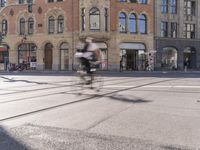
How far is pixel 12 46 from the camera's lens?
52.5 m

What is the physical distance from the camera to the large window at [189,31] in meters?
53.4

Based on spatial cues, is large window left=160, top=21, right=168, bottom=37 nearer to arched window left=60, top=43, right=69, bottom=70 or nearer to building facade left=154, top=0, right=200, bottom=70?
building facade left=154, top=0, right=200, bottom=70

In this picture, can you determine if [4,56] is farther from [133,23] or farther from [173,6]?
[173,6]

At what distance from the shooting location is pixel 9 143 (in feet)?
19.2

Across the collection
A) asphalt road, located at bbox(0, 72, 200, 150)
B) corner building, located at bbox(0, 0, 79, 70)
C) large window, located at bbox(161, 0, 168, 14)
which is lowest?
asphalt road, located at bbox(0, 72, 200, 150)

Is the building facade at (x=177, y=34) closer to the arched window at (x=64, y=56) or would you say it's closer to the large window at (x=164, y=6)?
the large window at (x=164, y=6)

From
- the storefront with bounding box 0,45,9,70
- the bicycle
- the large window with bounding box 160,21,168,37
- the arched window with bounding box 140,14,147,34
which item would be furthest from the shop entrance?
the bicycle

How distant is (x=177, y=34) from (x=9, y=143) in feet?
161

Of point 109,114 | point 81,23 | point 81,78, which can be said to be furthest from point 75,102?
point 81,23

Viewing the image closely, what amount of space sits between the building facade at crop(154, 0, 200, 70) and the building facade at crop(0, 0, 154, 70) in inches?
71.8

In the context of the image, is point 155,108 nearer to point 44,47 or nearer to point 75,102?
point 75,102

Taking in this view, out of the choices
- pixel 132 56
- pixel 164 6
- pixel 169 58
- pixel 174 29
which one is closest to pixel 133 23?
pixel 132 56

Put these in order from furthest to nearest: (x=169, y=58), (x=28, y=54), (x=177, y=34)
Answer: (x=169, y=58)
(x=177, y=34)
(x=28, y=54)

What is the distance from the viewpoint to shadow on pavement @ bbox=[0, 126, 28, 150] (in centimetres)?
560
